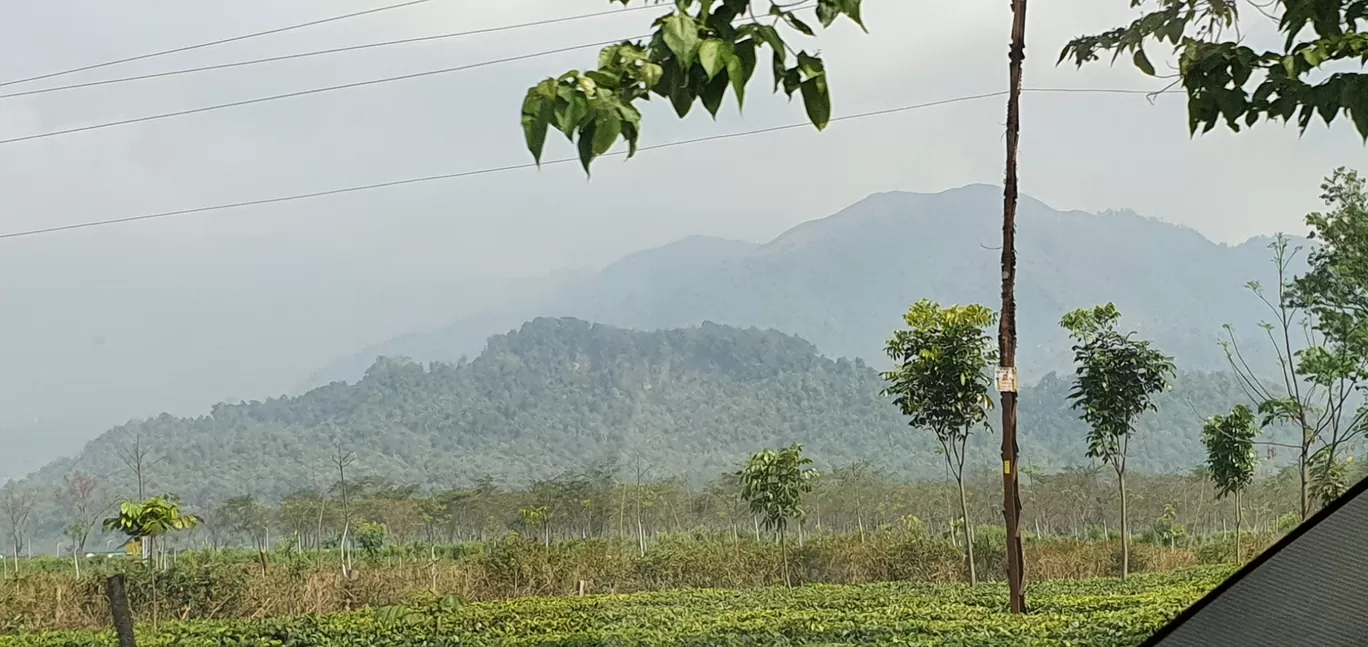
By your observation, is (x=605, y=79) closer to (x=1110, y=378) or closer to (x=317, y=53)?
(x=317, y=53)

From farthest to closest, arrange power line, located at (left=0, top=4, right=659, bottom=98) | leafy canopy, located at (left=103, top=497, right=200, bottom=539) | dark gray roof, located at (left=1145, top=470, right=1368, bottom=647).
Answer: power line, located at (left=0, top=4, right=659, bottom=98) → leafy canopy, located at (left=103, top=497, right=200, bottom=539) → dark gray roof, located at (left=1145, top=470, right=1368, bottom=647)

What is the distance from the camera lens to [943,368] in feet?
5.78

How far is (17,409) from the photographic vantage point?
5.58 ft

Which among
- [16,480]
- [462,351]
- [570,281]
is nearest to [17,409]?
[16,480]

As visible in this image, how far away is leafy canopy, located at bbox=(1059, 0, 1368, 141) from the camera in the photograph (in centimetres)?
174

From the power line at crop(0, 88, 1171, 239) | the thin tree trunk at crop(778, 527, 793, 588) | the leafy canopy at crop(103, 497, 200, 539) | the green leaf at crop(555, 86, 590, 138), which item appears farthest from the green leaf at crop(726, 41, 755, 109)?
the leafy canopy at crop(103, 497, 200, 539)

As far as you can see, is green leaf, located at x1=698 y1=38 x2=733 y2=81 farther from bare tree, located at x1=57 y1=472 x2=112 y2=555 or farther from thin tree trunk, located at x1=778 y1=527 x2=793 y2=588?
bare tree, located at x1=57 y1=472 x2=112 y2=555

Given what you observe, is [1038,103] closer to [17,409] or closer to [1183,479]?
[1183,479]

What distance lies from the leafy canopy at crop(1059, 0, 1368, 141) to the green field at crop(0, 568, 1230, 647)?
70 centimetres

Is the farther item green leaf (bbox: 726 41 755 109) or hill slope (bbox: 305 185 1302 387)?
hill slope (bbox: 305 185 1302 387)

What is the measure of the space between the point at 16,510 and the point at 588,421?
799 millimetres

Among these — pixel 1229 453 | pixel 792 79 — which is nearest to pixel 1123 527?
pixel 1229 453

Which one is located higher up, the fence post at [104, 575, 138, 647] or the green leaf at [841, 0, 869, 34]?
the green leaf at [841, 0, 869, 34]

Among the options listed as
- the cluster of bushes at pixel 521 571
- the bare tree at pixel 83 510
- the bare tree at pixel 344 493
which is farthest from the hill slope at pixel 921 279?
the bare tree at pixel 83 510
